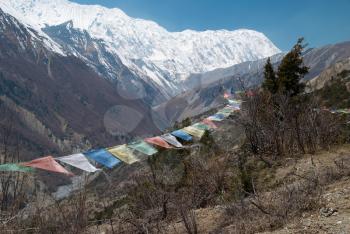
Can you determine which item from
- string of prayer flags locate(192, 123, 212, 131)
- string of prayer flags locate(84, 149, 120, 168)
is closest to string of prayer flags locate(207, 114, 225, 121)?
string of prayer flags locate(192, 123, 212, 131)

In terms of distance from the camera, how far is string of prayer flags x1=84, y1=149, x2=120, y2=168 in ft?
36.5

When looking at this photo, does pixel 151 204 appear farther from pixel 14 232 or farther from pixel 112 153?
pixel 14 232

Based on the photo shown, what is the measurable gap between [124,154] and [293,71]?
2418 centimetres

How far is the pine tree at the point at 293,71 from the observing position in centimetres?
3334

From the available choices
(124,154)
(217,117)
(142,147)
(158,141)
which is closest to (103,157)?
(124,154)

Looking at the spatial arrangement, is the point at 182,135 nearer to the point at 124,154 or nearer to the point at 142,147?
the point at 142,147

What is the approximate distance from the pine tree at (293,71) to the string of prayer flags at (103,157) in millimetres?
23216

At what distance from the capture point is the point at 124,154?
1241 centimetres

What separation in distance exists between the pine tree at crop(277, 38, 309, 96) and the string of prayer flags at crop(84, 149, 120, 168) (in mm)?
23216

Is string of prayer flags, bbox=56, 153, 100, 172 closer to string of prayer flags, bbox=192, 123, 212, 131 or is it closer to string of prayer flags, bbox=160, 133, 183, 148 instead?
string of prayer flags, bbox=160, 133, 183, 148

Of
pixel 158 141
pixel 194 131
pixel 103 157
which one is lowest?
pixel 103 157

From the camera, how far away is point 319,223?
21.7 ft

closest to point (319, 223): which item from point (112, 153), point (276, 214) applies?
point (276, 214)

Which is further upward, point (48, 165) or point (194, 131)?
point (194, 131)
